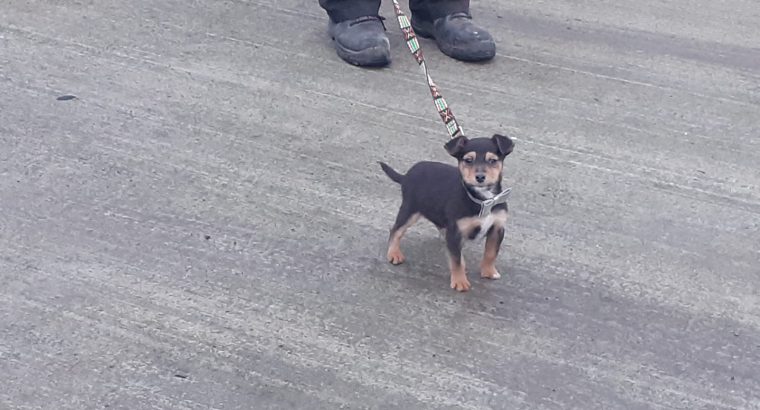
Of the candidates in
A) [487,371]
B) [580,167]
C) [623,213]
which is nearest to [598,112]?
[580,167]

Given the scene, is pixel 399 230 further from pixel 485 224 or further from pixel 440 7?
pixel 440 7

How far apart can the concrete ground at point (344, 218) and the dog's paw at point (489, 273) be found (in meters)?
0.04

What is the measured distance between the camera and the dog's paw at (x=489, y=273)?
3.79 meters

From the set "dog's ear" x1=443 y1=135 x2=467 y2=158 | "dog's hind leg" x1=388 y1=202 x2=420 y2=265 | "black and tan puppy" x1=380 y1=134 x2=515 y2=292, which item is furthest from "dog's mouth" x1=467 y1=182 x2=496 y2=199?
"dog's hind leg" x1=388 y1=202 x2=420 y2=265

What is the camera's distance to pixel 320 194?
434 cm

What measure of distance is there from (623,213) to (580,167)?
0.42 metres

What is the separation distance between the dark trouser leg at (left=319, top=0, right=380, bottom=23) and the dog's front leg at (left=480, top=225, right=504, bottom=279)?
2137 mm

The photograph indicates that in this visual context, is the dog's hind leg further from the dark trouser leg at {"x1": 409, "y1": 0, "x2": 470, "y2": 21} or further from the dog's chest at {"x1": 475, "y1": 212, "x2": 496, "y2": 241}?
the dark trouser leg at {"x1": 409, "y1": 0, "x2": 470, "y2": 21}

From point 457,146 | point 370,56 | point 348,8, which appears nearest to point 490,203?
point 457,146

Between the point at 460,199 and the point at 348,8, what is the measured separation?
228 cm

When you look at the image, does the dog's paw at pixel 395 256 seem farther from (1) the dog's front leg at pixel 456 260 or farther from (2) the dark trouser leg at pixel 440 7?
(2) the dark trouser leg at pixel 440 7

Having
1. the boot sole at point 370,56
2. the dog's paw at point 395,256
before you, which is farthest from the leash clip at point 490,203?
the boot sole at point 370,56

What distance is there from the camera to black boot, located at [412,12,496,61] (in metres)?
5.55

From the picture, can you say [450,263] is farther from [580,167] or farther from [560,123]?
[560,123]
